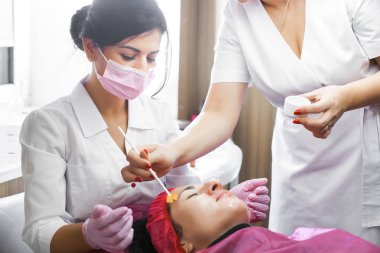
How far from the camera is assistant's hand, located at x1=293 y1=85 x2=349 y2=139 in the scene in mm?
1079

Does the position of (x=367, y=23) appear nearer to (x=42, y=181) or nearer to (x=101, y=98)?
(x=101, y=98)

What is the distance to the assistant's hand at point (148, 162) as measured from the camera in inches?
44.4

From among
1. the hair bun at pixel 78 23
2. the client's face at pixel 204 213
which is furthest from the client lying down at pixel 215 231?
the hair bun at pixel 78 23

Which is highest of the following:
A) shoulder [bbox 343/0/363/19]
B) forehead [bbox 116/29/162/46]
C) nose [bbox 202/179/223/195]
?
shoulder [bbox 343/0/363/19]

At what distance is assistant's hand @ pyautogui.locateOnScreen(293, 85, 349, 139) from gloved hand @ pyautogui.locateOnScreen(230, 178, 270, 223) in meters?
0.29

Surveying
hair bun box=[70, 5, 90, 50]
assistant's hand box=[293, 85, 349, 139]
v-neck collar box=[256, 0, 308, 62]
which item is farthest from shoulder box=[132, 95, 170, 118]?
assistant's hand box=[293, 85, 349, 139]

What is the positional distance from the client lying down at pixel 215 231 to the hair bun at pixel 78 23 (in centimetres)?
46

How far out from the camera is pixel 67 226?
117cm

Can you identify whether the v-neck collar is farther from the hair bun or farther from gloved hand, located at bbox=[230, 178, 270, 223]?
the hair bun

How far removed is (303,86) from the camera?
131cm

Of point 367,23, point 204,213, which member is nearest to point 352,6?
point 367,23

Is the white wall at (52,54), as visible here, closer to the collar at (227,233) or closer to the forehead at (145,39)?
the forehead at (145,39)

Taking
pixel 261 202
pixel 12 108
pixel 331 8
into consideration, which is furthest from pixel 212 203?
pixel 12 108

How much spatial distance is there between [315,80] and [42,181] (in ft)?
2.41
